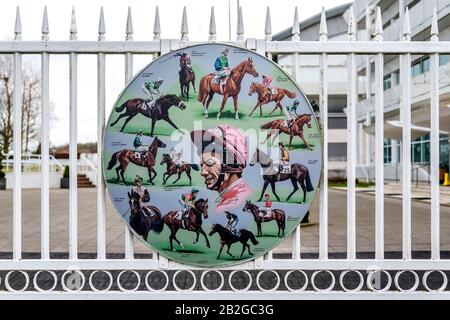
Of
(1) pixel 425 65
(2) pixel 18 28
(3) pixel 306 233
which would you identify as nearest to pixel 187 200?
(2) pixel 18 28

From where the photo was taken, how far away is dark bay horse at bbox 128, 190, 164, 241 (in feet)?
13.1

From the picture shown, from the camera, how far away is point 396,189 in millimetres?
24344

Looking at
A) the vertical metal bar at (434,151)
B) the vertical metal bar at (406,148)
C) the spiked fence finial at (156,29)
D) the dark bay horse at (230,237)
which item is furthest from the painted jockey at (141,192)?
the vertical metal bar at (434,151)

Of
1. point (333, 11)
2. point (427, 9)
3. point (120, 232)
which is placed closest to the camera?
point (120, 232)

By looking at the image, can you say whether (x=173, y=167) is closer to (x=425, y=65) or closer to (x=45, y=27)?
(x=45, y=27)

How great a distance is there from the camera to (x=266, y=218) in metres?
4.01

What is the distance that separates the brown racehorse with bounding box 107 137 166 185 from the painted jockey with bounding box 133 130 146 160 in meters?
0.01

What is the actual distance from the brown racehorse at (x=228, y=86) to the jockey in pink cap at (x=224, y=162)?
0.56 ft

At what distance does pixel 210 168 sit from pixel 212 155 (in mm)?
112

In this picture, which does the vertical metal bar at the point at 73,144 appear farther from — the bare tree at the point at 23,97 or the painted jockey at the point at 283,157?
the bare tree at the point at 23,97
